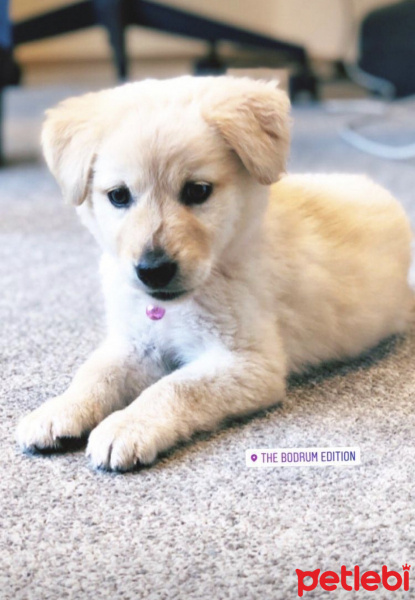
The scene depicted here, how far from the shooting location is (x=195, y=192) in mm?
1420

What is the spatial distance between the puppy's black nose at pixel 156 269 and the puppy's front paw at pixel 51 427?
0.28 meters

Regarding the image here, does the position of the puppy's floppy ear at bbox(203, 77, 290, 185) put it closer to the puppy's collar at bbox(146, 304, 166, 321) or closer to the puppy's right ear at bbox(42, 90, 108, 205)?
the puppy's right ear at bbox(42, 90, 108, 205)

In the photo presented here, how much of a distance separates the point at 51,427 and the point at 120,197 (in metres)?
0.44

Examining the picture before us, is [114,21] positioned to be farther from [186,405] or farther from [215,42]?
[186,405]

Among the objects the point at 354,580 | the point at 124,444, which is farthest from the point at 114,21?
the point at 354,580

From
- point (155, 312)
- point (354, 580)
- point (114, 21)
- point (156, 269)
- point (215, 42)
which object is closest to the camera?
point (354, 580)

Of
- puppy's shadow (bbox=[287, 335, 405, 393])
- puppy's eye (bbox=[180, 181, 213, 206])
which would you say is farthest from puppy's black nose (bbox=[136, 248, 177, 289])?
puppy's shadow (bbox=[287, 335, 405, 393])

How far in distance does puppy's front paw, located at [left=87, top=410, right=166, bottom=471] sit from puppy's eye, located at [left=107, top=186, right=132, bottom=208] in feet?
1.30

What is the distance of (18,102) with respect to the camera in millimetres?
6215

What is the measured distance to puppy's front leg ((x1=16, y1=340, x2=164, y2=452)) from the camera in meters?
1.40

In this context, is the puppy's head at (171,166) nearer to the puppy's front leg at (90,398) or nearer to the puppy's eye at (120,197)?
the puppy's eye at (120,197)

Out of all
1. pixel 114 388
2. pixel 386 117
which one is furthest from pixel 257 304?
pixel 386 117

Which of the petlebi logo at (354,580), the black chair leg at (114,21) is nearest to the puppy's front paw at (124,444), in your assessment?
the petlebi logo at (354,580)

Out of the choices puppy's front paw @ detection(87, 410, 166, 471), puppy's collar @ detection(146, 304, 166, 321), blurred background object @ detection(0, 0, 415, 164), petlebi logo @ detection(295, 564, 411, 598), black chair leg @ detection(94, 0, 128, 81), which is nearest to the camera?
petlebi logo @ detection(295, 564, 411, 598)
